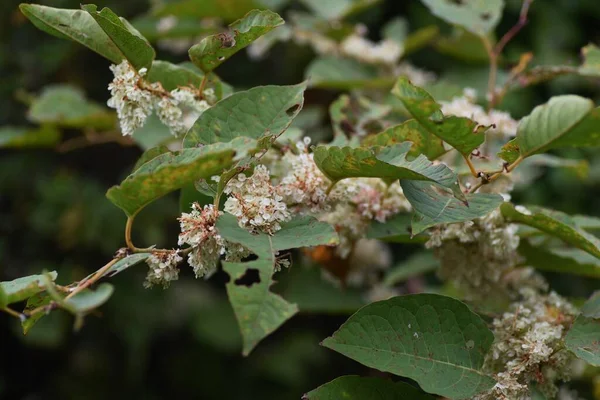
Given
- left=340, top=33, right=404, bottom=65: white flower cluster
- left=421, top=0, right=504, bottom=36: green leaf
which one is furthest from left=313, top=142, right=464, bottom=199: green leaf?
left=340, top=33, right=404, bottom=65: white flower cluster

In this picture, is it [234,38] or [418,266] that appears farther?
[418,266]

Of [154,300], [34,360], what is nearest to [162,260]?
[154,300]

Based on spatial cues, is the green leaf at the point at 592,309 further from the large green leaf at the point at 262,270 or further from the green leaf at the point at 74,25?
the green leaf at the point at 74,25

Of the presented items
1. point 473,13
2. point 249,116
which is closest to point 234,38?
point 249,116

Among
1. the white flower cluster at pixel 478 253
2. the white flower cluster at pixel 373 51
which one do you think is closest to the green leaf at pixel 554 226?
the white flower cluster at pixel 478 253

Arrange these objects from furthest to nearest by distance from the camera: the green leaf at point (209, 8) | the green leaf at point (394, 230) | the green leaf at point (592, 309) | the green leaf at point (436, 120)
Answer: the green leaf at point (209, 8)
the green leaf at point (394, 230)
the green leaf at point (592, 309)
the green leaf at point (436, 120)

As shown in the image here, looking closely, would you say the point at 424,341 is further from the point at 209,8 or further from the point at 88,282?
the point at 209,8
